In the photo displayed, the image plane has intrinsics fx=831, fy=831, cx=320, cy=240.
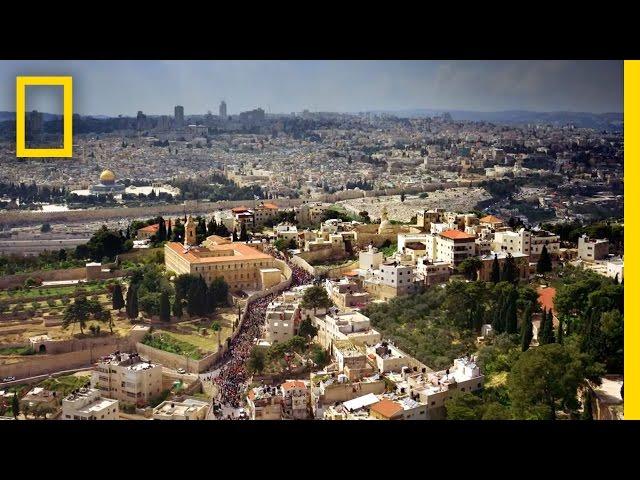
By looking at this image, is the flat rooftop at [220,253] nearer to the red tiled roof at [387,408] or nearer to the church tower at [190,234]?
the church tower at [190,234]

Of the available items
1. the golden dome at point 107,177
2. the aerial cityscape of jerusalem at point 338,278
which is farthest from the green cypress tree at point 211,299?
the golden dome at point 107,177

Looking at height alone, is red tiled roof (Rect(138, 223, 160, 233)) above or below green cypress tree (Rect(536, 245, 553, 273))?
above

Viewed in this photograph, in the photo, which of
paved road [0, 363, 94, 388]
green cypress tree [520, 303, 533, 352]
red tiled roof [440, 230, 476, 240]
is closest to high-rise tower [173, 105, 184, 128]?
red tiled roof [440, 230, 476, 240]

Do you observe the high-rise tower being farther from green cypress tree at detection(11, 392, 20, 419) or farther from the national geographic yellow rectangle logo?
the national geographic yellow rectangle logo

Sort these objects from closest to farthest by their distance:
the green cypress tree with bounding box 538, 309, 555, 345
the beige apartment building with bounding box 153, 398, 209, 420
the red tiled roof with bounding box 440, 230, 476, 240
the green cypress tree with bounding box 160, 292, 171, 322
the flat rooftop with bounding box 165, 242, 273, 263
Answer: the beige apartment building with bounding box 153, 398, 209, 420
the green cypress tree with bounding box 538, 309, 555, 345
the green cypress tree with bounding box 160, 292, 171, 322
the red tiled roof with bounding box 440, 230, 476, 240
the flat rooftop with bounding box 165, 242, 273, 263
